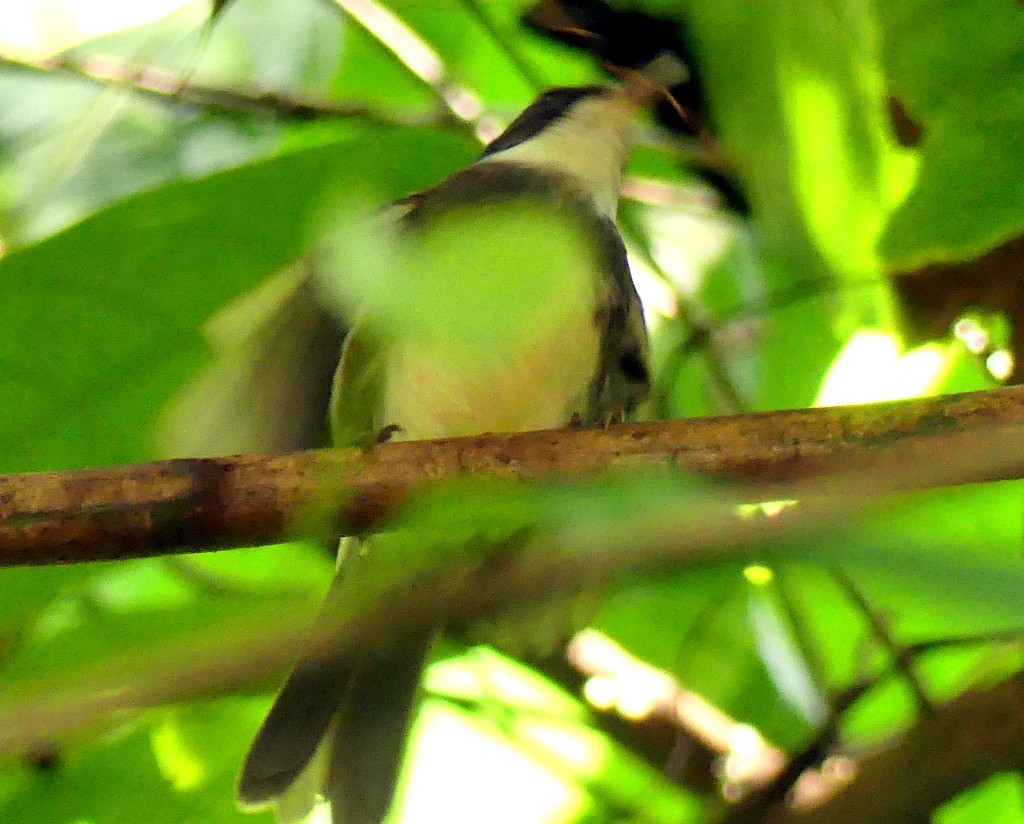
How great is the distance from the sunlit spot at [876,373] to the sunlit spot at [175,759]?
591 millimetres

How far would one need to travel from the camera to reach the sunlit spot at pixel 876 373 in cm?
104

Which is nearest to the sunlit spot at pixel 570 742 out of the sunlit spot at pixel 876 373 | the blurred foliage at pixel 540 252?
the blurred foliage at pixel 540 252

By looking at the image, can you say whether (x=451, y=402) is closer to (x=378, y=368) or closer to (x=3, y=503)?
(x=378, y=368)

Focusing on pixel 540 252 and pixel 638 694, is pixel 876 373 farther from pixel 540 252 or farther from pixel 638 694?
pixel 540 252

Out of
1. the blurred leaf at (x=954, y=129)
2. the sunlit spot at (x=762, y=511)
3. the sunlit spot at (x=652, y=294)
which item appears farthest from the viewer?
the sunlit spot at (x=652, y=294)

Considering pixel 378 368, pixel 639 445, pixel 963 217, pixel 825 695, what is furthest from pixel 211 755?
pixel 963 217

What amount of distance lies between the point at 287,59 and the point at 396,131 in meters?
0.42

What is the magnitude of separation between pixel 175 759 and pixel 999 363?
76 cm

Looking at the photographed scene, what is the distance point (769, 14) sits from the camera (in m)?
0.67

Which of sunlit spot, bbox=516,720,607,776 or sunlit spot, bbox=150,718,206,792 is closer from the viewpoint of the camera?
sunlit spot, bbox=150,718,206,792

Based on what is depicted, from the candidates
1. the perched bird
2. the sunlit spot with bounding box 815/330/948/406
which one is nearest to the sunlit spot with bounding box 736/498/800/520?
the perched bird

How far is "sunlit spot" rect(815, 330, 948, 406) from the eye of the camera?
1.04 metres

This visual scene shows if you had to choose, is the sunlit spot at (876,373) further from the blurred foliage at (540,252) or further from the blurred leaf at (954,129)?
the blurred leaf at (954,129)

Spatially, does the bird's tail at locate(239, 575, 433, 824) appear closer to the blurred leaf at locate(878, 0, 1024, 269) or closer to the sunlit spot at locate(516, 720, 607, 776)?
the sunlit spot at locate(516, 720, 607, 776)
